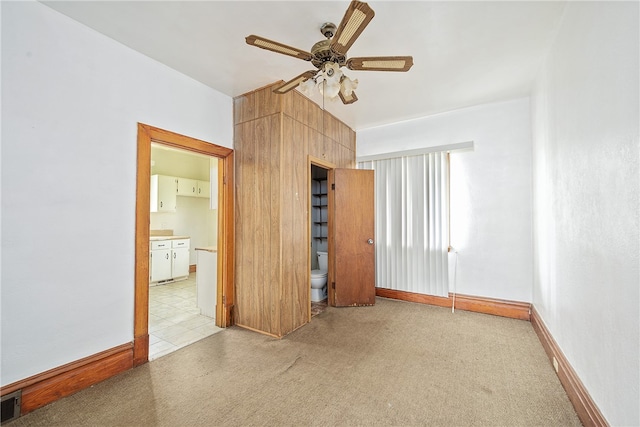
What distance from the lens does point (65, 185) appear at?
1.89 meters

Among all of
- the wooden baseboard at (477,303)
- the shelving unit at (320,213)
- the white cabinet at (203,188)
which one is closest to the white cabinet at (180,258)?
the white cabinet at (203,188)

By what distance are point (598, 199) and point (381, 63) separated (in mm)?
1480

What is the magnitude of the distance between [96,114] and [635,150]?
3.27 m

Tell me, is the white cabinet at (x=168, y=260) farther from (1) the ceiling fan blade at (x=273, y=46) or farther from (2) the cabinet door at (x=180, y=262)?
(1) the ceiling fan blade at (x=273, y=46)

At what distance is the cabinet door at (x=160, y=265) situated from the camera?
486cm

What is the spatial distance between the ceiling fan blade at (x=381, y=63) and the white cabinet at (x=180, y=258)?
4935mm

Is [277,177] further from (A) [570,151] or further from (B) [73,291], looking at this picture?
(A) [570,151]

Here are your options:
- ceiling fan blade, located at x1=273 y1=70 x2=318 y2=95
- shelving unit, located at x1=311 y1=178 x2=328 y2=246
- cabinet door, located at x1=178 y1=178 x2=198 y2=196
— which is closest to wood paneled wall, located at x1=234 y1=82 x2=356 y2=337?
ceiling fan blade, located at x1=273 y1=70 x2=318 y2=95

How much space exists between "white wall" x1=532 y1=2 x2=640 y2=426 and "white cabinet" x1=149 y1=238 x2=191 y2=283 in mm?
5597

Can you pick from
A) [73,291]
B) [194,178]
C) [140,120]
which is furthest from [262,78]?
[194,178]

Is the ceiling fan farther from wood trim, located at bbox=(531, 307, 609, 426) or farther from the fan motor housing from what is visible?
wood trim, located at bbox=(531, 307, 609, 426)

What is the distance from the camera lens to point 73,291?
192cm

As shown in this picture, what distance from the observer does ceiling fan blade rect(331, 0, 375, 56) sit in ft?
4.17

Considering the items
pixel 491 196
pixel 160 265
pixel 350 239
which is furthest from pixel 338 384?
pixel 160 265
